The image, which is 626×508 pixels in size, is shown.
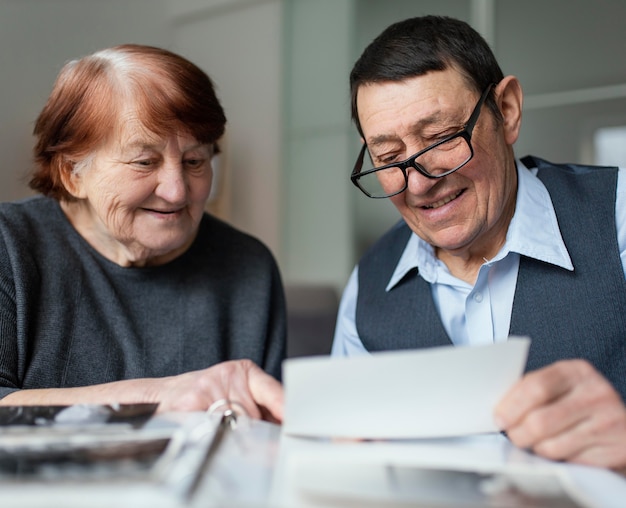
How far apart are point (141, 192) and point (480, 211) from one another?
0.63 meters

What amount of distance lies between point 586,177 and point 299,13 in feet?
9.22

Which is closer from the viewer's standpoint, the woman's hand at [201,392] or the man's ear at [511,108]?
the woman's hand at [201,392]

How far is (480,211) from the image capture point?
1.23m

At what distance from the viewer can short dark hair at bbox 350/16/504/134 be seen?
1185 mm

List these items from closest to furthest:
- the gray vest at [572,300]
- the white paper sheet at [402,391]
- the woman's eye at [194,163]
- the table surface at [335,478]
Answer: the table surface at [335,478] → the white paper sheet at [402,391] → the gray vest at [572,300] → the woman's eye at [194,163]

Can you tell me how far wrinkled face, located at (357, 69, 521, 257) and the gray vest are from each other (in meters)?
0.12

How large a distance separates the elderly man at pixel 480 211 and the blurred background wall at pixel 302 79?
1.50 m

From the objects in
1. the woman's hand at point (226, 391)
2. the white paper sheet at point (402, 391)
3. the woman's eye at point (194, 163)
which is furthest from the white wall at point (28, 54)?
the white paper sheet at point (402, 391)

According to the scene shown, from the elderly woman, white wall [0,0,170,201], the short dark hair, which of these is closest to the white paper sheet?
the elderly woman

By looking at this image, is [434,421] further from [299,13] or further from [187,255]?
[299,13]

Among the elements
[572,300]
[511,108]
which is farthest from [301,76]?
[572,300]

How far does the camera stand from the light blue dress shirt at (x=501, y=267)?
1.20 m

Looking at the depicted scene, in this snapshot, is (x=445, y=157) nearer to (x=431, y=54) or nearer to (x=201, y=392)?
(x=431, y=54)

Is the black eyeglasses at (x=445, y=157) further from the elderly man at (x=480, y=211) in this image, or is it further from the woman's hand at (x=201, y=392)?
the woman's hand at (x=201, y=392)
